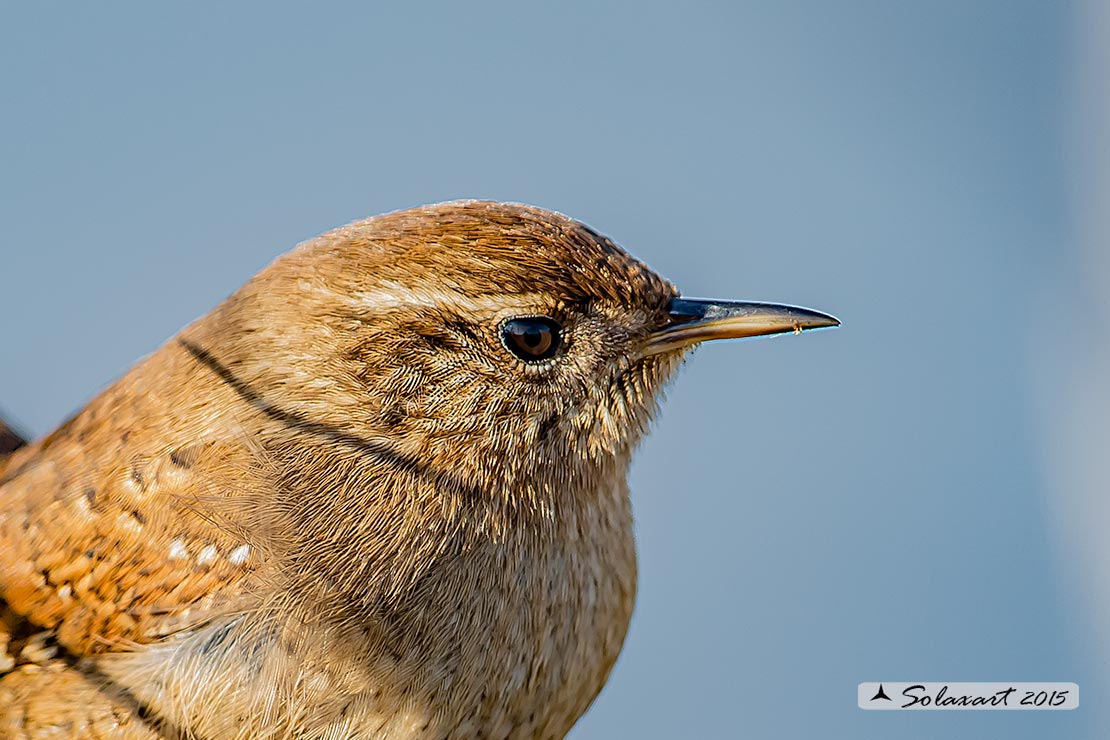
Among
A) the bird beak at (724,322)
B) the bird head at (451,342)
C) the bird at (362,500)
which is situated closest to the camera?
the bird at (362,500)

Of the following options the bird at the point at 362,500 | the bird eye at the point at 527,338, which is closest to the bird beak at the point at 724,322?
the bird at the point at 362,500

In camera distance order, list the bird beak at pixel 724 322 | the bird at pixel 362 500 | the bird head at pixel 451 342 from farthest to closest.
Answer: the bird beak at pixel 724 322 < the bird head at pixel 451 342 < the bird at pixel 362 500

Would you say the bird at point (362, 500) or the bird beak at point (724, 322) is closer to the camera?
the bird at point (362, 500)

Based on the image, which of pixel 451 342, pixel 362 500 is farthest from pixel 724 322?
pixel 362 500

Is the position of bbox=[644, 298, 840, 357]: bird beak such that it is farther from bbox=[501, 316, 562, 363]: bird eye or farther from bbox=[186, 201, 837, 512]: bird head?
bbox=[501, 316, 562, 363]: bird eye

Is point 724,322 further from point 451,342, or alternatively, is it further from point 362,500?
point 362,500

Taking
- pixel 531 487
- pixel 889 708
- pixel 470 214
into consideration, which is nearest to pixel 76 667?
pixel 531 487

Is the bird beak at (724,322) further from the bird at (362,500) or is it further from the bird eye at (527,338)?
the bird eye at (527,338)

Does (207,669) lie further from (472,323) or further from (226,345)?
(472,323)

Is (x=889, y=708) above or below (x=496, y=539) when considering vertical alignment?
below
